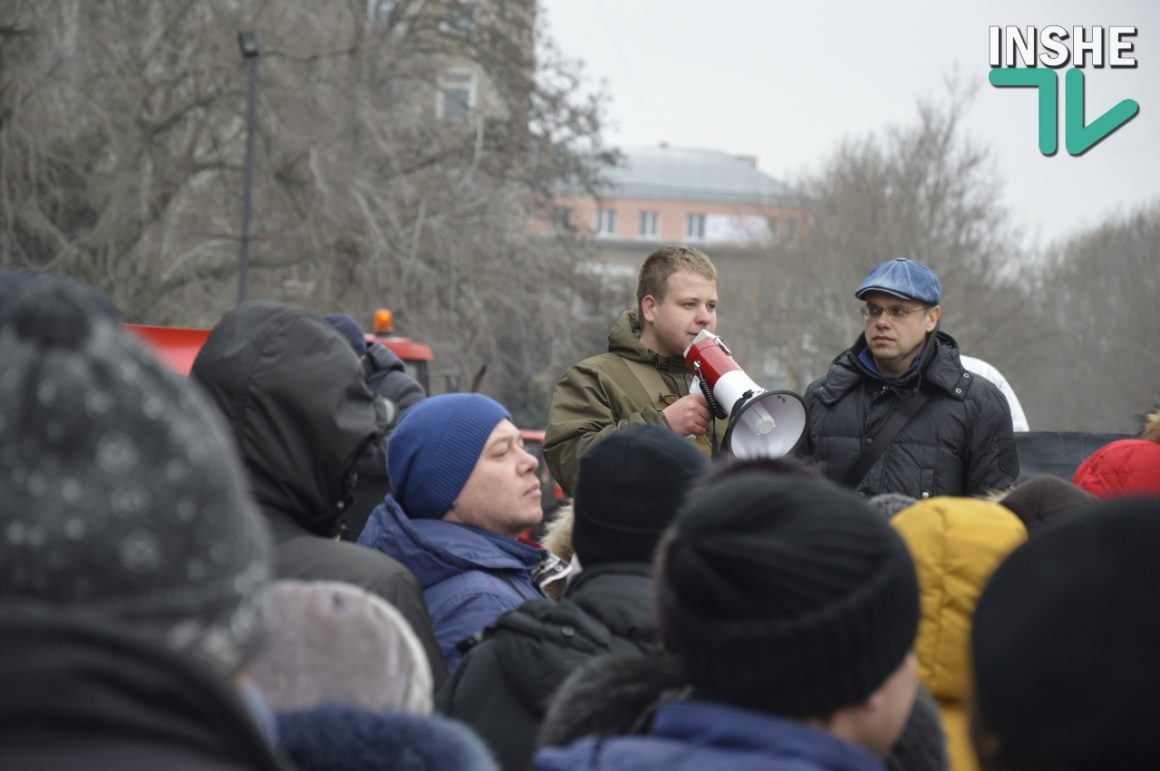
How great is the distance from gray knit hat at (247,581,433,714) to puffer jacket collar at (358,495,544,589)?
1672 millimetres

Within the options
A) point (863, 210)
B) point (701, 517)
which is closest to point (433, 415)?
point (701, 517)

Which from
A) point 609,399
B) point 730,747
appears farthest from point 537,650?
point 609,399

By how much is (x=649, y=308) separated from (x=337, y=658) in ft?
11.2

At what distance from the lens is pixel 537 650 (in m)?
2.97

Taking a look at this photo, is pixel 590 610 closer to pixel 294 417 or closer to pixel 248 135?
pixel 294 417

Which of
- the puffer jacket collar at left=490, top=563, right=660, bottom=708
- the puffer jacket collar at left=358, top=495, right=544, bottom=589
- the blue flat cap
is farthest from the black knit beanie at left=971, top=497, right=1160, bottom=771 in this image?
the blue flat cap

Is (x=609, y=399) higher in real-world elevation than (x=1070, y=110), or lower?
lower

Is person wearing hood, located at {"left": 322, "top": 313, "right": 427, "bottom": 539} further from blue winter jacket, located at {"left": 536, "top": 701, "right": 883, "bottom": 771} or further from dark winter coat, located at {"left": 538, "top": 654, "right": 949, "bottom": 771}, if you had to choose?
blue winter jacket, located at {"left": 536, "top": 701, "right": 883, "bottom": 771}

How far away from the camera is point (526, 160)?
24.8 m

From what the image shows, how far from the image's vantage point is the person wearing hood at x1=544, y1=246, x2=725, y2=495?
4969 mm

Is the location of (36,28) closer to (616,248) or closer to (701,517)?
(701,517)

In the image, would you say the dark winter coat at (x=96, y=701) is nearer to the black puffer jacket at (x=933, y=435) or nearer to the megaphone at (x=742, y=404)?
the megaphone at (x=742, y=404)

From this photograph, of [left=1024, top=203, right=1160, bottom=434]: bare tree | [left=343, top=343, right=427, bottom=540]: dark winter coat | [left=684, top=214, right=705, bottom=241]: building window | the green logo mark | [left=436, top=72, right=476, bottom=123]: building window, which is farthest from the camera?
[left=684, top=214, right=705, bottom=241]: building window

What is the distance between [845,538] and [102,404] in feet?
3.40
